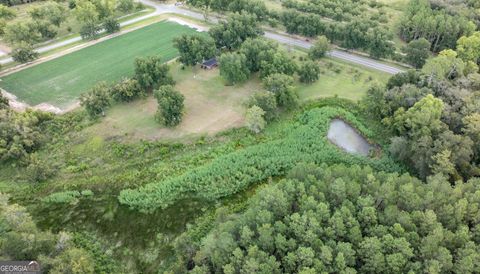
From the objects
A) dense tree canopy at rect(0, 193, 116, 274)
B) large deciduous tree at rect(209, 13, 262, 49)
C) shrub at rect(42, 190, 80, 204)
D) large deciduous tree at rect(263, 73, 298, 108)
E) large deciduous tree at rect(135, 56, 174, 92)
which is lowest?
shrub at rect(42, 190, 80, 204)

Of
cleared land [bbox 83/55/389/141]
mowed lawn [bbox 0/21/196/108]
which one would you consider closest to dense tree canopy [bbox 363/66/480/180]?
cleared land [bbox 83/55/389/141]

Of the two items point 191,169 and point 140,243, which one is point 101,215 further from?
point 191,169

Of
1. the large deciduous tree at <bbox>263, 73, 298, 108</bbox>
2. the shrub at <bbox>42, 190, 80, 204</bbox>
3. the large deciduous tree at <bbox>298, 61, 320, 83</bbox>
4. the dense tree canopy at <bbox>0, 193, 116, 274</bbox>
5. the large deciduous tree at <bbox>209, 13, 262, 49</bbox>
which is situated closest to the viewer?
the dense tree canopy at <bbox>0, 193, 116, 274</bbox>

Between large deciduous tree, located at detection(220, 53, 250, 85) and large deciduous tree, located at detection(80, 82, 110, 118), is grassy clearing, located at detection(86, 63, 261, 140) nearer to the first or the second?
large deciduous tree, located at detection(80, 82, 110, 118)

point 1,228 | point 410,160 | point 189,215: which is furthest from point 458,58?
point 1,228

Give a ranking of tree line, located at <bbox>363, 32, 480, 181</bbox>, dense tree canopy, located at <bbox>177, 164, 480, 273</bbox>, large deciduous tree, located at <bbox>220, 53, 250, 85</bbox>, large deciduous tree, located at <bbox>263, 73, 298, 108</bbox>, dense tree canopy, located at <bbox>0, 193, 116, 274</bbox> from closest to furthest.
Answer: dense tree canopy, located at <bbox>177, 164, 480, 273</bbox>
dense tree canopy, located at <bbox>0, 193, 116, 274</bbox>
tree line, located at <bbox>363, 32, 480, 181</bbox>
large deciduous tree, located at <bbox>263, 73, 298, 108</bbox>
large deciduous tree, located at <bbox>220, 53, 250, 85</bbox>

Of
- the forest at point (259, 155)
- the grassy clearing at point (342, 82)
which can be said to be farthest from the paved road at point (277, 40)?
the grassy clearing at point (342, 82)

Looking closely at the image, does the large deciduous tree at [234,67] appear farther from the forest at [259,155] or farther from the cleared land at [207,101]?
the cleared land at [207,101]

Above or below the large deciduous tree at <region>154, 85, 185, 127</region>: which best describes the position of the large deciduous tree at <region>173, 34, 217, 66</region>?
above
